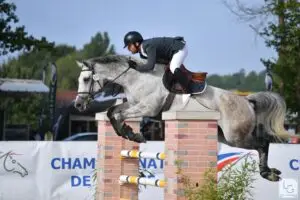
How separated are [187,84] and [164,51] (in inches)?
21.9

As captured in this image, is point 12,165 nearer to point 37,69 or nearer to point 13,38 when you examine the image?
point 13,38

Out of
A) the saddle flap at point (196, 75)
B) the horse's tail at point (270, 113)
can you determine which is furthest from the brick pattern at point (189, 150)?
the horse's tail at point (270, 113)

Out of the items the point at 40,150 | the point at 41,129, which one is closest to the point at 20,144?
the point at 40,150

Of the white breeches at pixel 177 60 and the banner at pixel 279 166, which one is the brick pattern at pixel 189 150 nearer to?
the white breeches at pixel 177 60

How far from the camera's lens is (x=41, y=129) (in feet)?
108

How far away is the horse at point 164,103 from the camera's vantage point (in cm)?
1064

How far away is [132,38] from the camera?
415 inches

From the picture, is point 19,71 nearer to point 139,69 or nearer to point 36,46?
point 36,46

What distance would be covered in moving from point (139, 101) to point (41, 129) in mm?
22685

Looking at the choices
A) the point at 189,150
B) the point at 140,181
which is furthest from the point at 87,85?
the point at 189,150

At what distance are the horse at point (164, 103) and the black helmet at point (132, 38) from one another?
44 cm

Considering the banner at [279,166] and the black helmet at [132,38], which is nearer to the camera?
the black helmet at [132,38]

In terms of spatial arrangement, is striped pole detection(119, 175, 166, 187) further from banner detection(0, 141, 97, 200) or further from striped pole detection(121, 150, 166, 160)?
banner detection(0, 141, 97, 200)

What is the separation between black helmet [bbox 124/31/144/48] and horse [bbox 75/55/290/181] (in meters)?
0.44
